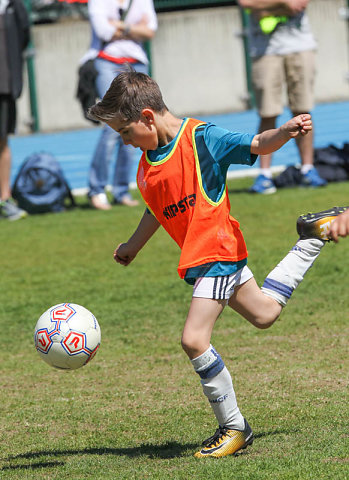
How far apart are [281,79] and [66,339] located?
655cm

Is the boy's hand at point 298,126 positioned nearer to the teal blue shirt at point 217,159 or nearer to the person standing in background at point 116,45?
the teal blue shirt at point 217,159

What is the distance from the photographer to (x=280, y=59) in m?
10.1

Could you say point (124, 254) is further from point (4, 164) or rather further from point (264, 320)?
point (4, 164)

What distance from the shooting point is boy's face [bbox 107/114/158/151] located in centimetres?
412

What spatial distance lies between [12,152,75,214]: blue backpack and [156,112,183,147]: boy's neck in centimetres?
628

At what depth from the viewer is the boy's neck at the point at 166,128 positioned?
4.17 metres

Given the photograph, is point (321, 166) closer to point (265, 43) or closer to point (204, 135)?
point (265, 43)

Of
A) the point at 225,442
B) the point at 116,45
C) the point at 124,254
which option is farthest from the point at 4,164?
the point at 225,442

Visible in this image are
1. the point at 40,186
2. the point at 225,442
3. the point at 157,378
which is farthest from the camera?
the point at 40,186

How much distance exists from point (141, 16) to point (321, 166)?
2732mm

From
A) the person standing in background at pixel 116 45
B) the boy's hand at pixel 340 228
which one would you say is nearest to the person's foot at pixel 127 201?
the person standing in background at pixel 116 45

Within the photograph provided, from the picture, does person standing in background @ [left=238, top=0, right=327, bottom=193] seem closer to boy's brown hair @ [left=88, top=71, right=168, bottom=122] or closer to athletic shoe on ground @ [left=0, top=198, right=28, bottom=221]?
athletic shoe on ground @ [left=0, top=198, right=28, bottom=221]

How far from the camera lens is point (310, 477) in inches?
137

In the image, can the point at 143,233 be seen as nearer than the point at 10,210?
Yes
